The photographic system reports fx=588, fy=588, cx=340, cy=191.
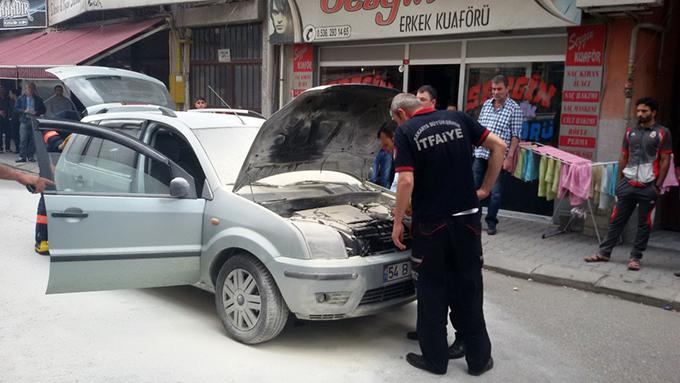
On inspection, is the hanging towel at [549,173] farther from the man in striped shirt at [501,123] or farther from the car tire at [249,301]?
the car tire at [249,301]

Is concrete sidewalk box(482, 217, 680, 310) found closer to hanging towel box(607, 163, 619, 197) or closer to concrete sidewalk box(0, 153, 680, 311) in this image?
concrete sidewalk box(0, 153, 680, 311)

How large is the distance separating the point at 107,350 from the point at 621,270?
5278 millimetres

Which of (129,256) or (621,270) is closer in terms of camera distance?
(129,256)

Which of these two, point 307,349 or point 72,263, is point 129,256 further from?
point 307,349

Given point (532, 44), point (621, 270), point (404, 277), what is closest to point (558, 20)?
point (532, 44)

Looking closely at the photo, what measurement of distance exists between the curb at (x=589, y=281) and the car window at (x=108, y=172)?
3988mm

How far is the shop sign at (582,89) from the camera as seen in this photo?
786 cm

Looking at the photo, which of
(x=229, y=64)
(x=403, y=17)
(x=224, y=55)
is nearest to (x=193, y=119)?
(x=403, y=17)

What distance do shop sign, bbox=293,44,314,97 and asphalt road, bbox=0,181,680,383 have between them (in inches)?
279

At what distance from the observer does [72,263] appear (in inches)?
167

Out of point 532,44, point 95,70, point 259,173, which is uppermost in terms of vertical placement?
point 532,44

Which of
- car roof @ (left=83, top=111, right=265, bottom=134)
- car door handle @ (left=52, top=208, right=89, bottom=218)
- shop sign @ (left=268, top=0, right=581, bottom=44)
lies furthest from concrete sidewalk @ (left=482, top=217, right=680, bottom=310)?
car door handle @ (left=52, top=208, right=89, bottom=218)

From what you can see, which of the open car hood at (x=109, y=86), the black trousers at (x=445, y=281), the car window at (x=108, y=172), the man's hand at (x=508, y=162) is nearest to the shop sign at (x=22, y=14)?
the open car hood at (x=109, y=86)

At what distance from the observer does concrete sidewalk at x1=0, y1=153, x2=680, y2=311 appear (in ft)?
19.3
